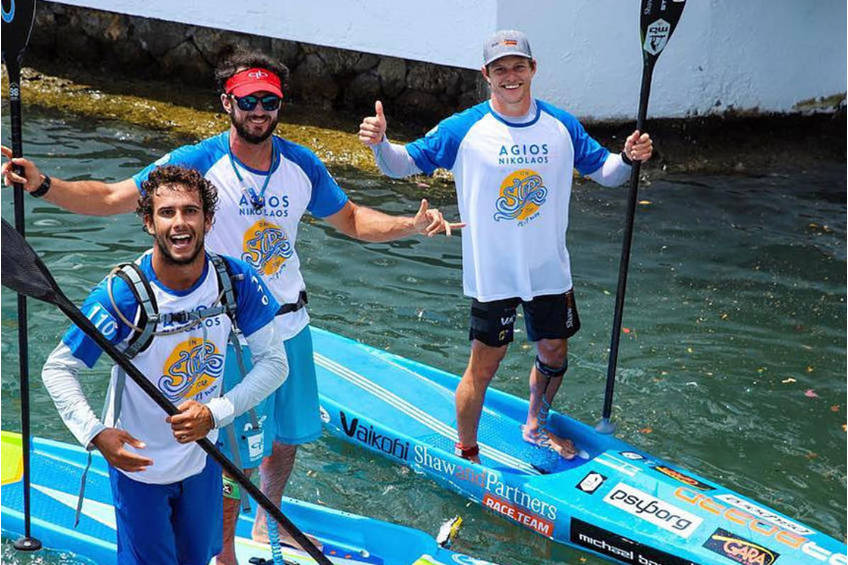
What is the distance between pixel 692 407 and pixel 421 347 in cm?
189

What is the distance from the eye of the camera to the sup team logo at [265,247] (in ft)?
16.2

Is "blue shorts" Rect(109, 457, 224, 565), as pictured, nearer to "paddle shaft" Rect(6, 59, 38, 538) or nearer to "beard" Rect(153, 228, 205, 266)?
"beard" Rect(153, 228, 205, 266)

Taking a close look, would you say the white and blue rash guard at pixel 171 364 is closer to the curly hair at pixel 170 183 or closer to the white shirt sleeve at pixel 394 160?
the curly hair at pixel 170 183

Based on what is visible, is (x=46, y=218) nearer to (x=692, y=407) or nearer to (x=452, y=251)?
(x=452, y=251)

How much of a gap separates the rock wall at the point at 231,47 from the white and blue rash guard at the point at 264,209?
24.1ft

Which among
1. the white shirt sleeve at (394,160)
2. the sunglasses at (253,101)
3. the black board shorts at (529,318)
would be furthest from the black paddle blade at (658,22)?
the sunglasses at (253,101)

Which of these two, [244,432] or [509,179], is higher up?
[509,179]

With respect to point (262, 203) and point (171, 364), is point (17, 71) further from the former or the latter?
point (171, 364)

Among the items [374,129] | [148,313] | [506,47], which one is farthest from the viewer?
[506,47]

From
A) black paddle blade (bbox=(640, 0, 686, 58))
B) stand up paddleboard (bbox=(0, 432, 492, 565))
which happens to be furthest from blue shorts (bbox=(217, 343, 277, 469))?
black paddle blade (bbox=(640, 0, 686, 58))

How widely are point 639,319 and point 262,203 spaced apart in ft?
14.6

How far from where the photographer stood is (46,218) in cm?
980

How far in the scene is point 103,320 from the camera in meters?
3.79

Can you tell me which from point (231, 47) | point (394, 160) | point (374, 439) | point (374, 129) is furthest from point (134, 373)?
point (231, 47)
